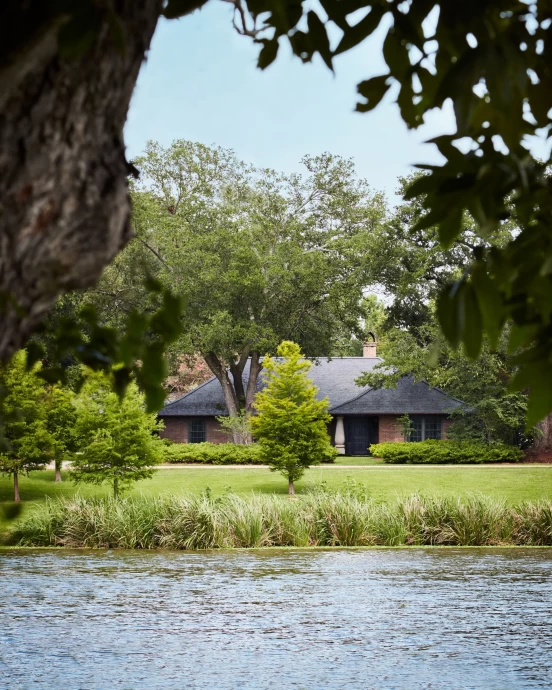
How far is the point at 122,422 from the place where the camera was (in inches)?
928

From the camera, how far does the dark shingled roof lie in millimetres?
40344

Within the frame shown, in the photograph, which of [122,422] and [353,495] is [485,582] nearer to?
[353,495]

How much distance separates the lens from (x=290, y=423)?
2628cm

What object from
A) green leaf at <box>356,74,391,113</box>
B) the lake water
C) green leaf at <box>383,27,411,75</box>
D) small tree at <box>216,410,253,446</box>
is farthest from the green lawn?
green leaf at <box>383,27,411,75</box>

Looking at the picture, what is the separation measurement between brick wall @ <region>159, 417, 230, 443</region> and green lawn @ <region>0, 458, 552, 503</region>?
1100 cm

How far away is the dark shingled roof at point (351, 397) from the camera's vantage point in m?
40.3

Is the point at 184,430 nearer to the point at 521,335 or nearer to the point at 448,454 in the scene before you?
the point at 448,454

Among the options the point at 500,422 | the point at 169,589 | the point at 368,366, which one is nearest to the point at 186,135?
the point at 368,366

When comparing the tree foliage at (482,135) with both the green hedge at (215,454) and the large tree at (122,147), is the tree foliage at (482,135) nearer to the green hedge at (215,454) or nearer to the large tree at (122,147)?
the large tree at (122,147)

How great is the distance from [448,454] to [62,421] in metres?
14.9

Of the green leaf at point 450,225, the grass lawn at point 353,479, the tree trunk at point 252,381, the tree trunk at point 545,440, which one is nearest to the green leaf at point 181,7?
the green leaf at point 450,225

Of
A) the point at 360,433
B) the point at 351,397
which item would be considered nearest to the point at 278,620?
the point at 360,433

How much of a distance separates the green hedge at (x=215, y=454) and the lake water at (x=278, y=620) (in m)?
16.3

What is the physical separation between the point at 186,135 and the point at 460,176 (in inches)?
1869
